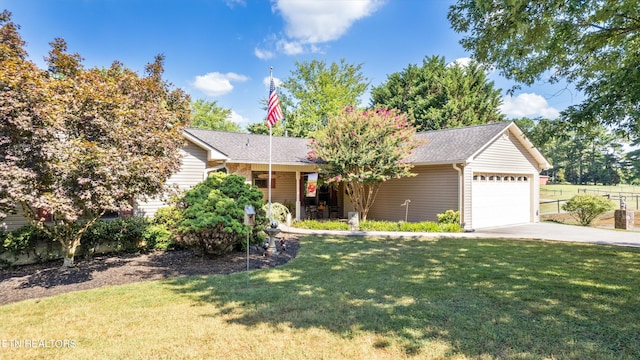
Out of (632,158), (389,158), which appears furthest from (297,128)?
(632,158)

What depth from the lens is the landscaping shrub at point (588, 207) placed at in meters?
14.3

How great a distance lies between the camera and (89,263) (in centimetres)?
756

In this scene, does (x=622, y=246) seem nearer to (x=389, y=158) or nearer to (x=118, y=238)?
(x=389, y=158)

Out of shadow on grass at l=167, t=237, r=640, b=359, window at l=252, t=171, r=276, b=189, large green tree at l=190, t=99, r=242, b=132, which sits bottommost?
shadow on grass at l=167, t=237, r=640, b=359

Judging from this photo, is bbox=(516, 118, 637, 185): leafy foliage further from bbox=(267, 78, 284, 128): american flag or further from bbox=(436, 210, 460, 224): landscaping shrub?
bbox=(267, 78, 284, 128): american flag

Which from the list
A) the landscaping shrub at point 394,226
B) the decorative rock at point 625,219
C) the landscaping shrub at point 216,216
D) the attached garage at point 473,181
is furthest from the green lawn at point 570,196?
the landscaping shrub at point 216,216

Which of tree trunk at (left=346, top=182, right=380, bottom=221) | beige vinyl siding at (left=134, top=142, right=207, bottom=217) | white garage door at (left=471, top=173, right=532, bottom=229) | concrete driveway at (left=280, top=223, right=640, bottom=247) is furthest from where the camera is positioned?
tree trunk at (left=346, top=182, right=380, bottom=221)

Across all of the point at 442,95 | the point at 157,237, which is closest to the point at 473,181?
the point at 157,237

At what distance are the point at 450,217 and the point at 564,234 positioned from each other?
380 centimetres

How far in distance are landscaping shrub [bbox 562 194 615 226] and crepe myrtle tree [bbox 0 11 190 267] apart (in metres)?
16.8

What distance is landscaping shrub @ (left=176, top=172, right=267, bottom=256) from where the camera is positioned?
721cm

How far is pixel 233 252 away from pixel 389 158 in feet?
22.2

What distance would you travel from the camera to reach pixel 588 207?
571 inches

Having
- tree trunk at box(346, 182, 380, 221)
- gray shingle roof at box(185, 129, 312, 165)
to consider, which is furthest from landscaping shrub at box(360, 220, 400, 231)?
gray shingle roof at box(185, 129, 312, 165)
